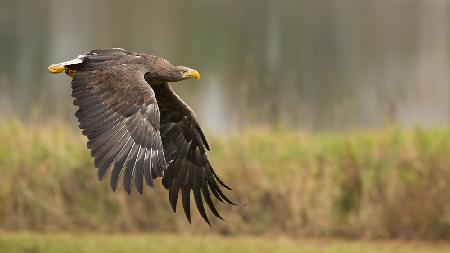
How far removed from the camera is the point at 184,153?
927cm

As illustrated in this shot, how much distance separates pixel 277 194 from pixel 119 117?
4802 millimetres

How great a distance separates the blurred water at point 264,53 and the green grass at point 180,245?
8.90 ft

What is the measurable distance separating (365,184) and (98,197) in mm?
2972

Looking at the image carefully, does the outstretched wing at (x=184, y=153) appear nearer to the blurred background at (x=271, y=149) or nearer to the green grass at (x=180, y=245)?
the green grass at (x=180, y=245)

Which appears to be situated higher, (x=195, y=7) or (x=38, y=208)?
(x=195, y=7)

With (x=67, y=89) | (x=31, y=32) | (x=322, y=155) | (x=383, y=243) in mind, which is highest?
(x=31, y=32)

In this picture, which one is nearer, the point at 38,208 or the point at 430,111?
the point at 38,208

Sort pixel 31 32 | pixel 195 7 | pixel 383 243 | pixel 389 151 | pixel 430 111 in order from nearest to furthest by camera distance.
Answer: pixel 383 243
pixel 389 151
pixel 430 111
pixel 31 32
pixel 195 7

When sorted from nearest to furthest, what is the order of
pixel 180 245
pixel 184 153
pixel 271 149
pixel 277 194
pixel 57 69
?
pixel 57 69
pixel 184 153
pixel 180 245
pixel 277 194
pixel 271 149

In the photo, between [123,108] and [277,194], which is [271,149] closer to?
[277,194]

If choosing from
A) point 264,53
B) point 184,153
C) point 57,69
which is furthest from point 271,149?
point 264,53

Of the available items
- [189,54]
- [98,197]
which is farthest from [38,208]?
[189,54]

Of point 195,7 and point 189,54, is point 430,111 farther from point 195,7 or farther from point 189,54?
point 195,7

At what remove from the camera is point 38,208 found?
12070 mm
